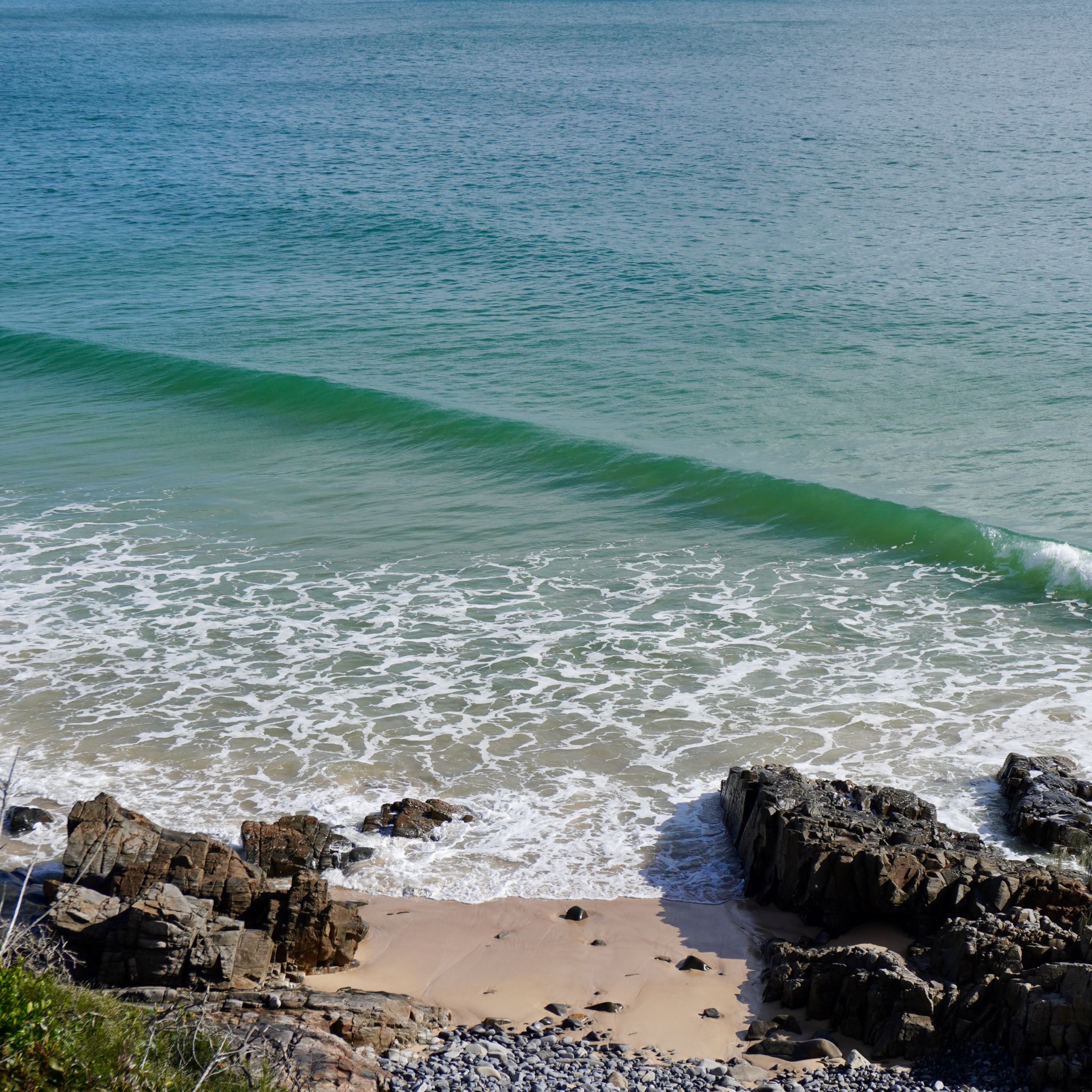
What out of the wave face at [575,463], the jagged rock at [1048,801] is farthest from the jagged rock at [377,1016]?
the wave face at [575,463]

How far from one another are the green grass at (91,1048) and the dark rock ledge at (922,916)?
406 cm

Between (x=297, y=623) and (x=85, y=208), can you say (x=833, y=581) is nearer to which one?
(x=297, y=623)

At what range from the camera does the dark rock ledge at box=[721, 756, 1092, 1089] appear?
712 centimetres

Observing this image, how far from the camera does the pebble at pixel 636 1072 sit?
6863 millimetres

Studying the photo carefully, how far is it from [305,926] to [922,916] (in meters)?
4.74

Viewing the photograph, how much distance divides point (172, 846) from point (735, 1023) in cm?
453

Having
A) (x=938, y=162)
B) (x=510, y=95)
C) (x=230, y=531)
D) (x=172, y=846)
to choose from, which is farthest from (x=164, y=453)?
(x=510, y=95)

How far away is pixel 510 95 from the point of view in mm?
62875

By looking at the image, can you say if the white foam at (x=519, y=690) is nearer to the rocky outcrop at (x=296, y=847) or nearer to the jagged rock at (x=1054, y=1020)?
the rocky outcrop at (x=296, y=847)

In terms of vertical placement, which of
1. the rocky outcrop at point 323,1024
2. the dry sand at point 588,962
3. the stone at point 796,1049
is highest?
the rocky outcrop at point 323,1024

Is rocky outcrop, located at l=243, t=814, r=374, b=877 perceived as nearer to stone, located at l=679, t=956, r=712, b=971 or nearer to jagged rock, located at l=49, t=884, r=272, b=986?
jagged rock, located at l=49, t=884, r=272, b=986

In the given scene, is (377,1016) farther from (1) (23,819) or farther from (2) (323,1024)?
(1) (23,819)

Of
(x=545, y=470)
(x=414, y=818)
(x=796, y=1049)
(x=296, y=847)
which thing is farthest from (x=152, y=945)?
(x=545, y=470)

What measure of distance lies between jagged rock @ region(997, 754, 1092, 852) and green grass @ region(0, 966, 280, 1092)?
23.2ft
